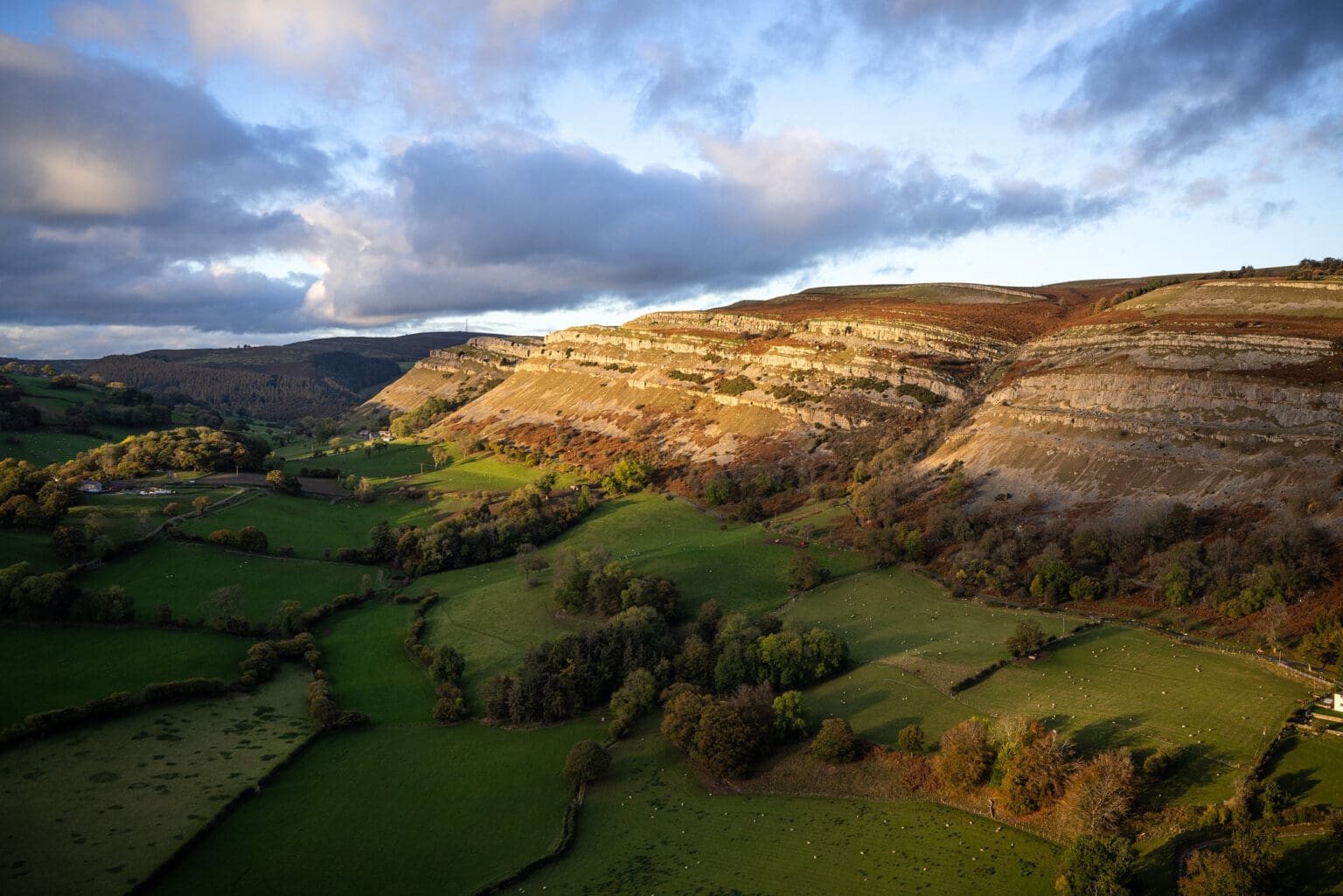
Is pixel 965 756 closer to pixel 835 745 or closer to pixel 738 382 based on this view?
pixel 835 745

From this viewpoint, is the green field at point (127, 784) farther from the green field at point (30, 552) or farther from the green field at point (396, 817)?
the green field at point (30, 552)

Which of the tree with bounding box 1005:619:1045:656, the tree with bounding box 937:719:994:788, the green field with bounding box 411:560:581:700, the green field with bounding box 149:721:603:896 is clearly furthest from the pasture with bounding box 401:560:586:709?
the tree with bounding box 1005:619:1045:656

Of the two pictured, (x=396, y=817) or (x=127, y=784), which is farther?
(x=127, y=784)

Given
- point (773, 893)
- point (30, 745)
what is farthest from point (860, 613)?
point (30, 745)

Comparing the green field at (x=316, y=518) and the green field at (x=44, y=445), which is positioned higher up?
the green field at (x=44, y=445)

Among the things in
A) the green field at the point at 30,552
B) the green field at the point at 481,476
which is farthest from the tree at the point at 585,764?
the green field at the point at 481,476

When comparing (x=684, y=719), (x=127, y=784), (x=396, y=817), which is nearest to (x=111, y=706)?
(x=127, y=784)
